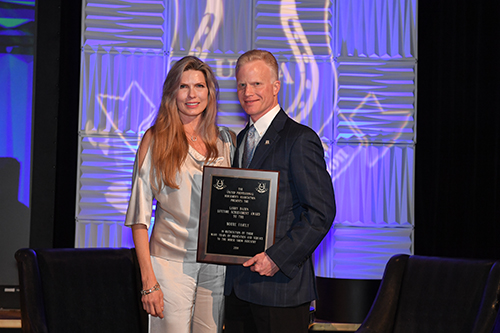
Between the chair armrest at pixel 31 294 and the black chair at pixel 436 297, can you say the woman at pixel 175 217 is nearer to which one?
the chair armrest at pixel 31 294

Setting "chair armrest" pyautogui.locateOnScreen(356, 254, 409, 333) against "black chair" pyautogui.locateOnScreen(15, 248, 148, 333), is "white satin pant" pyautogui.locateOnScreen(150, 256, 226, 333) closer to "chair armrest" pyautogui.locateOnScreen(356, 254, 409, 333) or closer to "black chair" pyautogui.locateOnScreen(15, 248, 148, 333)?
"black chair" pyautogui.locateOnScreen(15, 248, 148, 333)

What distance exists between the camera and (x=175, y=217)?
8.49ft

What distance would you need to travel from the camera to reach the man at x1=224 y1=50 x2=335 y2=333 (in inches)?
89.6

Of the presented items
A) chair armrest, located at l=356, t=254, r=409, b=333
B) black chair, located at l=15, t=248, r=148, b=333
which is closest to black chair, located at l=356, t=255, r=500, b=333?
chair armrest, located at l=356, t=254, r=409, b=333

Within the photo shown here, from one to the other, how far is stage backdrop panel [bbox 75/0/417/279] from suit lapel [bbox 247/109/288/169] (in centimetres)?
186

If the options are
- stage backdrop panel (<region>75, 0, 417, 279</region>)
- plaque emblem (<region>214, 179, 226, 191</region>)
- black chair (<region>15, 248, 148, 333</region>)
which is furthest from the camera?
stage backdrop panel (<region>75, 0, 417, 279</region>)

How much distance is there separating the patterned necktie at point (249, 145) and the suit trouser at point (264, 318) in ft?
2.23

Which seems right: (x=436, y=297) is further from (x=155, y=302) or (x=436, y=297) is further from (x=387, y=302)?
(x=155, y=302)

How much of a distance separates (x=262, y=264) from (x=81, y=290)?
1.47m

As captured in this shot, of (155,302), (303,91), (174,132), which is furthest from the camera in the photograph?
(303,91)

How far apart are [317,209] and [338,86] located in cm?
229

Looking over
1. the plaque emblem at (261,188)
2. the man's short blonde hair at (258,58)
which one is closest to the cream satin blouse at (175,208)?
the plaque emblem at (261,188)

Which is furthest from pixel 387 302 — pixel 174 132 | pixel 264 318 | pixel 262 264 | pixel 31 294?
pixel 31 294

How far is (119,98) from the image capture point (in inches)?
167
